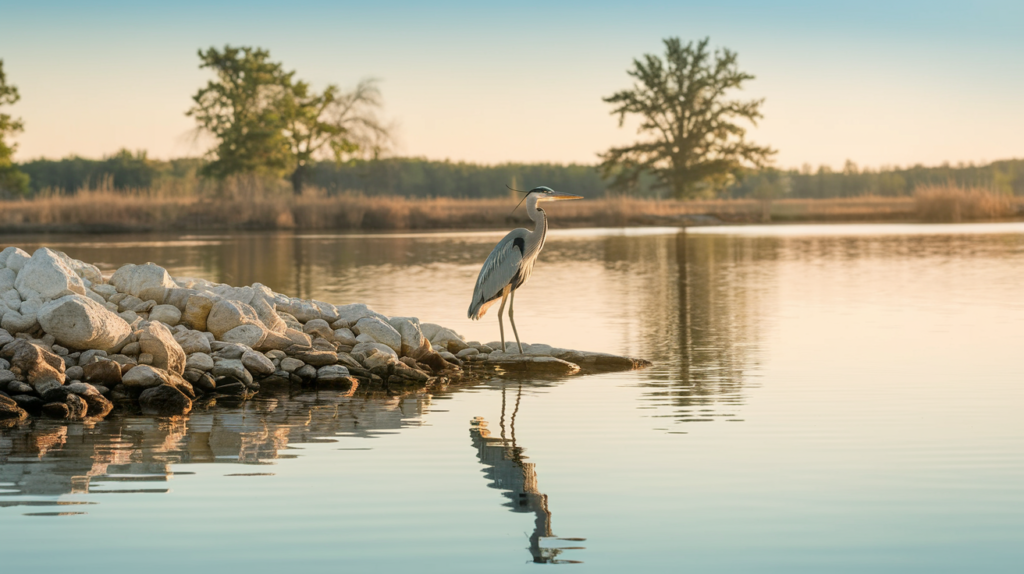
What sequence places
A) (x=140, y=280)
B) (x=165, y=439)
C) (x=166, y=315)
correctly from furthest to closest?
(x=140, y=280) < (x=166, y=315) < (x=165, y=439)

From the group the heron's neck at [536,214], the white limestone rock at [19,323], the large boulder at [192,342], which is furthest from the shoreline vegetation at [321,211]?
the white limestone rock at [19,323]

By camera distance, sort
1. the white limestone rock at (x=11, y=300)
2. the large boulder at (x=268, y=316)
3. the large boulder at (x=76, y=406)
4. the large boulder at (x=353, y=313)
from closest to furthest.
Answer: the large boulder at (x=76, y=406) < the white limestone rock at (x=11, y=300) < the large boulder at (x=268, y=316) < the large boulder at (x=353, y=313)

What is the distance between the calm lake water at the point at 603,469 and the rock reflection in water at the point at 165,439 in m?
0.03

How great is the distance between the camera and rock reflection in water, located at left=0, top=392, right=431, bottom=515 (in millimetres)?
6387

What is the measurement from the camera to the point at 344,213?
46062 mm

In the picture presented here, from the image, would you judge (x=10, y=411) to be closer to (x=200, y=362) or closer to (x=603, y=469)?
(x=200, y=362)

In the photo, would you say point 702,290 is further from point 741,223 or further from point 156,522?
point 741,223

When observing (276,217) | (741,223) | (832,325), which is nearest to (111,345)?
(832,325)

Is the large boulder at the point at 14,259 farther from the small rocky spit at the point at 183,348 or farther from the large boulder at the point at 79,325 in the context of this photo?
the large boulder at the point at 79,325

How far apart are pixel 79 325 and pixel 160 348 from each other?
0.66 metres

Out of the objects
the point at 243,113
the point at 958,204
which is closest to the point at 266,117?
the point at 243,113

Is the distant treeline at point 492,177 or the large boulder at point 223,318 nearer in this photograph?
the large boulder at point 223,318

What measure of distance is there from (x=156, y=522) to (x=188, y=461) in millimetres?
1417

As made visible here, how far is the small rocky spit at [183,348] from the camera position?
8852 mm
